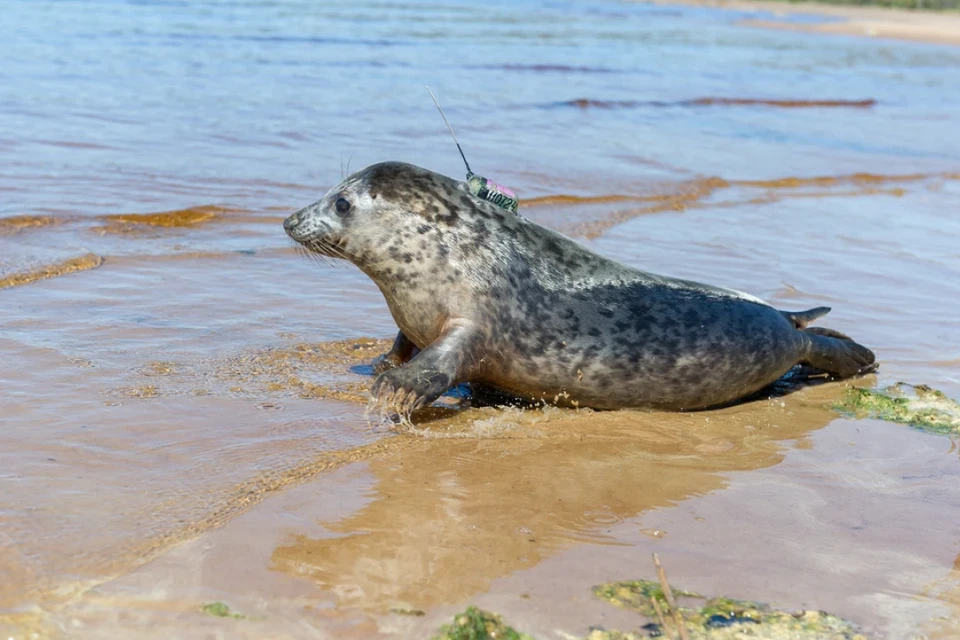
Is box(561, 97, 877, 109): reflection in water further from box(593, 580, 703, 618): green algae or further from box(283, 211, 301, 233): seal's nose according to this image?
box(593, 580, 703, 618): green algae

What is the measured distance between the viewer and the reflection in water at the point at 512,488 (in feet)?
10.8

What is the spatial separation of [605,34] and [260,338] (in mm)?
29338

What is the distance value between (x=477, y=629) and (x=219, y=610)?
68cm

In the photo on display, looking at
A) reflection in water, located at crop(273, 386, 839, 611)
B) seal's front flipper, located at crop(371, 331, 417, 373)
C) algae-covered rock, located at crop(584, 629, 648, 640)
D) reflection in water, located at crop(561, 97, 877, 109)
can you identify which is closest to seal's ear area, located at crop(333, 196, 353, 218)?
seal's front flipper, located at crop(371, 331, 417, 373)

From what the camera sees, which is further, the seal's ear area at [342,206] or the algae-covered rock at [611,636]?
the seal's ear area at [342,206]

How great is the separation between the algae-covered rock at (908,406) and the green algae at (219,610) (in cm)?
346

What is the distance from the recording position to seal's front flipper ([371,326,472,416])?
458cm

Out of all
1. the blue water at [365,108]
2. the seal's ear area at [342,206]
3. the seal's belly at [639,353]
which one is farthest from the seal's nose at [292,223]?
the blue water at [365,108]

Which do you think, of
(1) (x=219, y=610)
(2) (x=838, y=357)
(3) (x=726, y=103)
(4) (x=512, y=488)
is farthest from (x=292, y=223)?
(3) (x=726, y=103)

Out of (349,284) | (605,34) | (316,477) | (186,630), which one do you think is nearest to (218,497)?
(316,477)

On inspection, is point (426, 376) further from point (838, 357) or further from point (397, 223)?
point (838, 357)

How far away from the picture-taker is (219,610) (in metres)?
2.96

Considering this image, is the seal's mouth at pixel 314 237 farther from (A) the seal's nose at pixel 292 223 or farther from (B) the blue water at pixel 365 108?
(B) the blue water at pixel 365 108

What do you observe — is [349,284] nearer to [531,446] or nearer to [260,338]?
[260,338]
